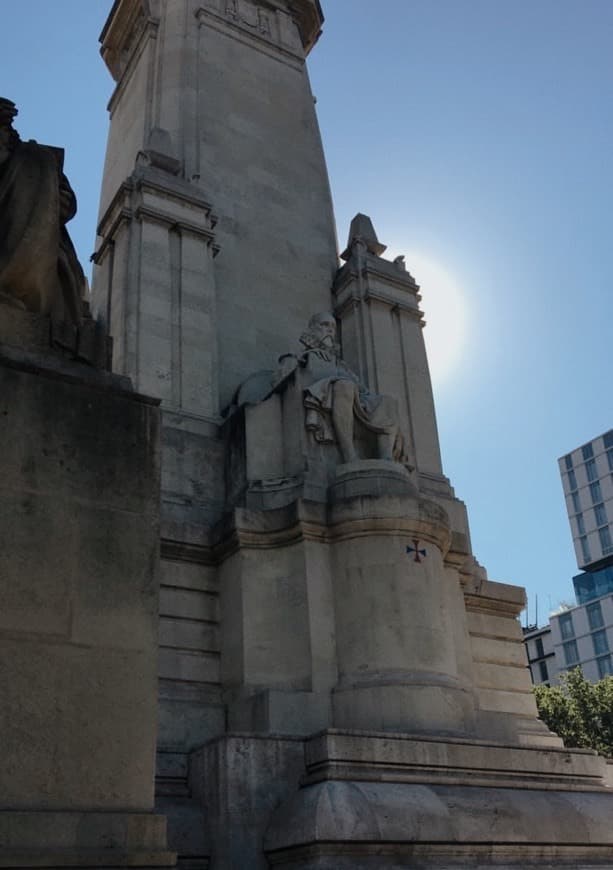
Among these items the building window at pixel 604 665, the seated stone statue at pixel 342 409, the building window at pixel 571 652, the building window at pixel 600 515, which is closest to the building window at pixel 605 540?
the building window at pixel 600 515

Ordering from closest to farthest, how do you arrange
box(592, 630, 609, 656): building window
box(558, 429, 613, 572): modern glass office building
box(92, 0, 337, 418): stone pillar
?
box(92, 0, 337, 418): stone pillar < box(592, 630, 609, 656): building window < box(558, 429, 613, 572): modern glass office building

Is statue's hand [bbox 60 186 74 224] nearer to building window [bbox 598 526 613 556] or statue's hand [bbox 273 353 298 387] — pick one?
statue's hand [bbox 273 353 298 387]

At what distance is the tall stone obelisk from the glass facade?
9016 cm

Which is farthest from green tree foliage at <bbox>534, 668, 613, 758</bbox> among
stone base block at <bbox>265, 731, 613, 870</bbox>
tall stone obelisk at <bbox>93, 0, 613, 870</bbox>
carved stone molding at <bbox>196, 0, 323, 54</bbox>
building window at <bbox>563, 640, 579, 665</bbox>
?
building window at <bbox>563, 640, 579, 665</bbox>

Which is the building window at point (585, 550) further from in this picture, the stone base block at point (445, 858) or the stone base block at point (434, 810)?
the stone base block at point (445, 858)

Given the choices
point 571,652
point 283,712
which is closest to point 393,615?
point 283,712

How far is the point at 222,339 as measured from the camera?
18328mm

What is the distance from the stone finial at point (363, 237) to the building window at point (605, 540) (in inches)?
3607

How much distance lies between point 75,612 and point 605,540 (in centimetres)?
10824

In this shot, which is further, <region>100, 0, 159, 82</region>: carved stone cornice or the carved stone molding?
<region>100, 0, 159, 82</region>: carved stone cornice

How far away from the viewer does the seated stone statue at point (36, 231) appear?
22.4 feet

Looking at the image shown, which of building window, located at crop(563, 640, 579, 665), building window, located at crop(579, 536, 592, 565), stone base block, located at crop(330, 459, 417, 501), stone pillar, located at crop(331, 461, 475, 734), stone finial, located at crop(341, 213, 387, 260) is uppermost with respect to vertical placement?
building window, located at crop(579, 536, 592, 565)

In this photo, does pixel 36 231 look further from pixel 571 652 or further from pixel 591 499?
pixel 591 499

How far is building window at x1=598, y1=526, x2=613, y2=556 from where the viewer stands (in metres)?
106
